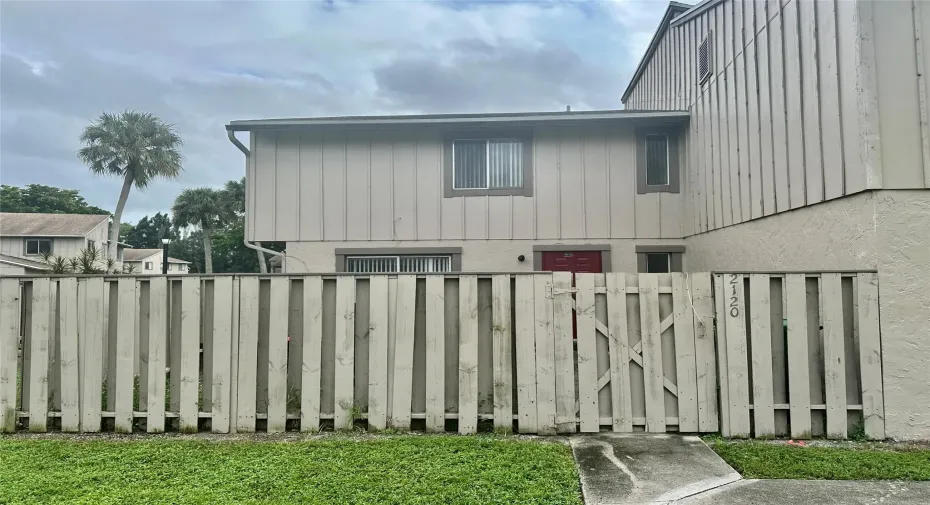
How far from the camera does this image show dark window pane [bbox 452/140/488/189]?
8305mm

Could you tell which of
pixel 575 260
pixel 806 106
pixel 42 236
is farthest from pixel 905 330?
pixel 42 236

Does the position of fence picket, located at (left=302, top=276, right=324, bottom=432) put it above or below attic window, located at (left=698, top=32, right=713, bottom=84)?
below

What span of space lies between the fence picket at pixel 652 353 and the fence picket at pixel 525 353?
96 cm

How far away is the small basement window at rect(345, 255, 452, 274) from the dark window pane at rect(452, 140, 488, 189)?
1411 mm

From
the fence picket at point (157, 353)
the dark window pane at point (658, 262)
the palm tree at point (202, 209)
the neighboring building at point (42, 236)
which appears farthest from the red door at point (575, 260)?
the neighboring building at point (42, 236)

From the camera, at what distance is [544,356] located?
394 centimetres

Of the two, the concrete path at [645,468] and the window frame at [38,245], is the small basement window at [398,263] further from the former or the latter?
the window frame at [38,245]

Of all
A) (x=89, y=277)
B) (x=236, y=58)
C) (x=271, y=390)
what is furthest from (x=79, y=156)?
(x=271, y=390)

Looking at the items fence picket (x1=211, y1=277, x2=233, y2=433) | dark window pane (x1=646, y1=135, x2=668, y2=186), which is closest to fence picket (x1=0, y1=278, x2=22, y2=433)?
fence picket (x1=211, y1=277, x2=233, y2=433)

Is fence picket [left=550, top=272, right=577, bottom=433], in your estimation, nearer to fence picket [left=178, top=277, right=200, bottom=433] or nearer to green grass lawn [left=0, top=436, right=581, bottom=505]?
green grass lawn [left=0, top=436, right=581, bottom=505]

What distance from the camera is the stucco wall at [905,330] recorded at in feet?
12.3

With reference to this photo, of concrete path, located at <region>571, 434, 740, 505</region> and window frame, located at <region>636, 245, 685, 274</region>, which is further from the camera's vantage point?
window frame, located at <region>636, 245, 685, 274</region>

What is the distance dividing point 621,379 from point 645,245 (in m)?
4.73

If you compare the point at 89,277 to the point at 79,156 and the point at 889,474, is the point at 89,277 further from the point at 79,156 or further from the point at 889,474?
the point at 79,156
